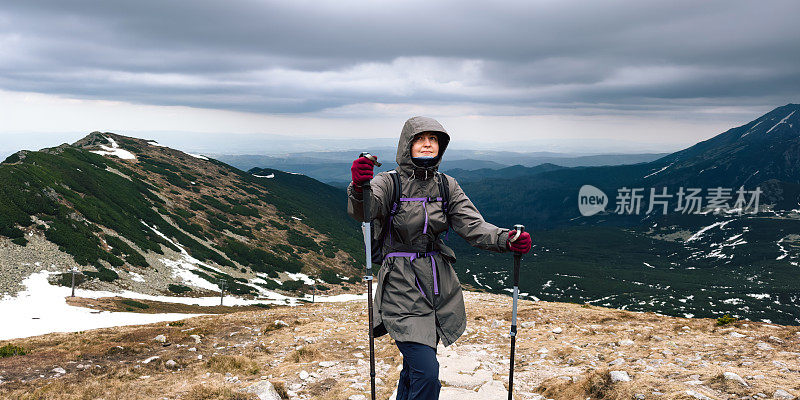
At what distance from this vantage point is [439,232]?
19.1ft

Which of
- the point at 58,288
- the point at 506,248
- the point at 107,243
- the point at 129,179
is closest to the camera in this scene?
the point at 506,248

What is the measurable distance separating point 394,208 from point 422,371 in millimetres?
2042

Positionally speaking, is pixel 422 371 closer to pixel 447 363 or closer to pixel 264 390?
pixel 264 390


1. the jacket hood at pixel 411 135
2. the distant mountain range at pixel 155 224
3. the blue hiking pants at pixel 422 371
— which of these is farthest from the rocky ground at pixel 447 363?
→ the distant mountain range at pixel 155 224

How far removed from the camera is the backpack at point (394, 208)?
5.65 m

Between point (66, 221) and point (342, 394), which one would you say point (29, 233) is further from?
point (342, 394)

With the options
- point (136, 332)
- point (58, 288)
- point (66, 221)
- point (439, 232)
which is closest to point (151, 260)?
point (66, 221)

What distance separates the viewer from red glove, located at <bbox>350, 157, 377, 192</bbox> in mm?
5145

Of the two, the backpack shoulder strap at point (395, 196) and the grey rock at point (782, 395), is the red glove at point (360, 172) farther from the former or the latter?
the grey rock at point (782, 395)

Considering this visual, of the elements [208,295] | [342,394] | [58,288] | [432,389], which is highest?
[432,389]

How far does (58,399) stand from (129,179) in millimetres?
100120

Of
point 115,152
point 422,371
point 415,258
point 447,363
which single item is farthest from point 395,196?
point 115,152

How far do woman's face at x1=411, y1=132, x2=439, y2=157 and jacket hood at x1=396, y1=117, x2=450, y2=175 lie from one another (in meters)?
0.08

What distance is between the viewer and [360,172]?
5148 mm
